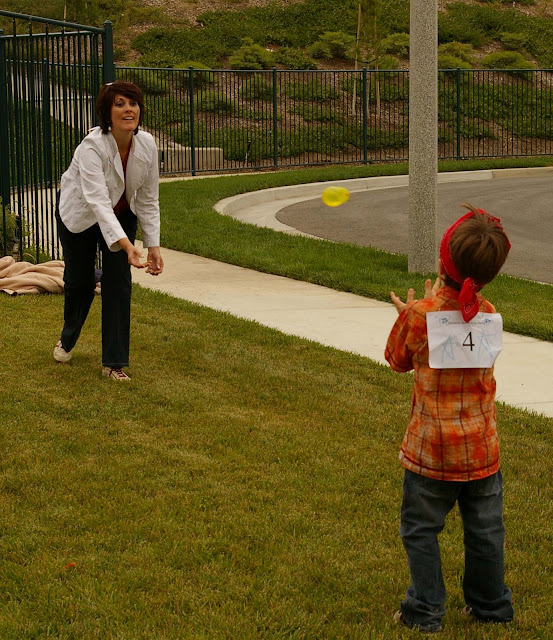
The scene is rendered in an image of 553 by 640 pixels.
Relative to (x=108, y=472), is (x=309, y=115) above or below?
above

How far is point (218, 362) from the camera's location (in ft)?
21.9

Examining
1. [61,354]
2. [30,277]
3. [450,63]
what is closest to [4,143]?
[30,277]

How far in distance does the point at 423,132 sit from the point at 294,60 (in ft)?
68.2

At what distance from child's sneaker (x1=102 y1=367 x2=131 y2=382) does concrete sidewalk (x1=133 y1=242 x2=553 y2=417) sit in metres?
1.71

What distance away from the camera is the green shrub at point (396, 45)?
3159 centimetres

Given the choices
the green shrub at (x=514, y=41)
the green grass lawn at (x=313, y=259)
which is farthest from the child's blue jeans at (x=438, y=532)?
the green shrub at (x=514, y=41)

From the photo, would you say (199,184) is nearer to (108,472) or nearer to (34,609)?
(108,472)

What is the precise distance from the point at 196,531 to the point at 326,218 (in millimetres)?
10961

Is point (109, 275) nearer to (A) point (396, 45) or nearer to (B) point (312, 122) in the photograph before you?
(B) point (312, 122)

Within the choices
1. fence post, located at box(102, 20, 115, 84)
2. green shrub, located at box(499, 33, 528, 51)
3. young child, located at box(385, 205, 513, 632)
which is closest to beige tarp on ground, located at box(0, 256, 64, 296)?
fence post, located at box(102, 20, 115, 84)

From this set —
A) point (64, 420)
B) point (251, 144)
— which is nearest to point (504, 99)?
point (251, 144)

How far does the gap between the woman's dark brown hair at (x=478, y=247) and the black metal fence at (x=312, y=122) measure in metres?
17.9

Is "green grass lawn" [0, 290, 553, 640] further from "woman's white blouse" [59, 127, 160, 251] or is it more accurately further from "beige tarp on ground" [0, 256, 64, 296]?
"beige tarp on ground" [0, 256, 64, 296]

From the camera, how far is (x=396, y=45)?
1259 inches
